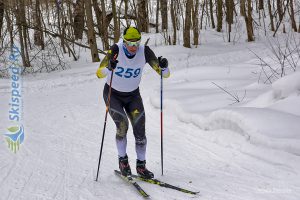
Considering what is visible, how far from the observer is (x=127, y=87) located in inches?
186

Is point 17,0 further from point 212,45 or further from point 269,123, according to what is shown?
point 269,123

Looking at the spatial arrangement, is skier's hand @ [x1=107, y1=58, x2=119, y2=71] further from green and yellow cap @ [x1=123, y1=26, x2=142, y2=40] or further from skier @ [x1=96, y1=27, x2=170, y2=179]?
green and yellow cap @ [x1=123, y1=26, x2=142, y2=40]

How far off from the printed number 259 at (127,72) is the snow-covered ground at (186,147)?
4.16ft

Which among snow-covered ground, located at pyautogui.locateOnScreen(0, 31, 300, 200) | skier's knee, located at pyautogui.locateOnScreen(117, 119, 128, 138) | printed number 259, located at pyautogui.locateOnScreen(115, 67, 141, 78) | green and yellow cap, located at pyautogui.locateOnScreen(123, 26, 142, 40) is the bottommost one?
snow-covered ground, located at pyautogui.locateOnScreen(0, 31, 300, 200)

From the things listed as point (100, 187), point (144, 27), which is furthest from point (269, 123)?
point (144, 27)

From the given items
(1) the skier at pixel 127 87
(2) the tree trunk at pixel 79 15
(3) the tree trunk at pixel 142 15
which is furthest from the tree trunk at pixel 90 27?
(1) the skier at pixel 127 87

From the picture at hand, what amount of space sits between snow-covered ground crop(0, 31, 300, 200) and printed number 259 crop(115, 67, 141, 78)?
127cm

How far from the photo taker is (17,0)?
16375mm

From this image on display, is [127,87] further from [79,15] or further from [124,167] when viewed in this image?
[79,15]

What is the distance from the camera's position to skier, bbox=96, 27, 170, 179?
15.0 feet

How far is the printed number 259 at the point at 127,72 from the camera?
4.63 meters

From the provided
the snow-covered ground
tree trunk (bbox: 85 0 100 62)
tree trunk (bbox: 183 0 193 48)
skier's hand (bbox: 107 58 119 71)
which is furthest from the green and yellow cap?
tree trunk (bbox: 183 0 193 48)

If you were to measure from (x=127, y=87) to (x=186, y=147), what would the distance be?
1742 mm

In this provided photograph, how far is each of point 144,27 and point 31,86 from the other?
518 inches
